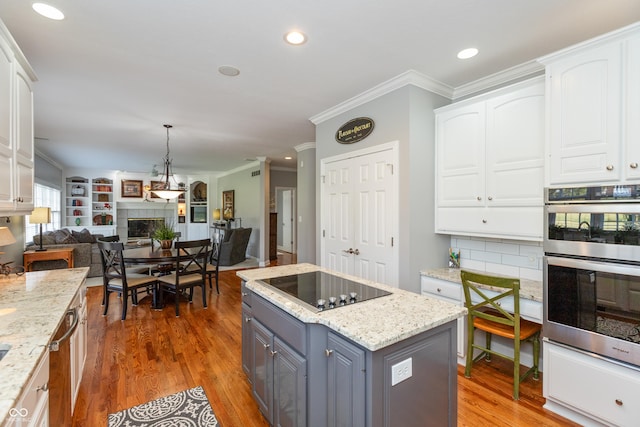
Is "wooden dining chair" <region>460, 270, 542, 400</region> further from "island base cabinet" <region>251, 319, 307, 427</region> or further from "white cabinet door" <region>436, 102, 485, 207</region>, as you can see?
"island base cabinet" <region>251, 319, 307, 427</region>

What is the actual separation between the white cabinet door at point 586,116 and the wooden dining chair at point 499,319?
0.86 meters

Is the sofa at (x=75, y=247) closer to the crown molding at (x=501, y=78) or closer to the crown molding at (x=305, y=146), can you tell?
the crown molding at (x=305, y=146)

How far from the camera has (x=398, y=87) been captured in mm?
2977

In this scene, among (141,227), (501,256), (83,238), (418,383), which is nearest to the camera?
(418,383)

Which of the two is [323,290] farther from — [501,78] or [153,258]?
[153,258]

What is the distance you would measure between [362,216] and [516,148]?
1.59m

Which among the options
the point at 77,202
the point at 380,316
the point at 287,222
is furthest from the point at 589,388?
the point at 77,202

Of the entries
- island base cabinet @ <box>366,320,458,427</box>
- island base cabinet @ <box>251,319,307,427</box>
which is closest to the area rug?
island base cabinet @ <box>251,319,307,427</box>

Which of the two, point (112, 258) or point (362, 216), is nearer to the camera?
point (362, 216)

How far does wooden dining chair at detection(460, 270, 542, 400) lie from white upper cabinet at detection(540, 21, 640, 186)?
0.84 meters

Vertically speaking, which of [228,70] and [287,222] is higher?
[228,70]

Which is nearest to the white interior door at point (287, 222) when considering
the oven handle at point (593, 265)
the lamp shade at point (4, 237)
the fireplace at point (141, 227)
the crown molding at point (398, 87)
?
the fireplace at point (141, 227)

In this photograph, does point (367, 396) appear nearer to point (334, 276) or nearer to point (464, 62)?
point (334, 276)

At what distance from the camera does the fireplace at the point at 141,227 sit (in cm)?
993
